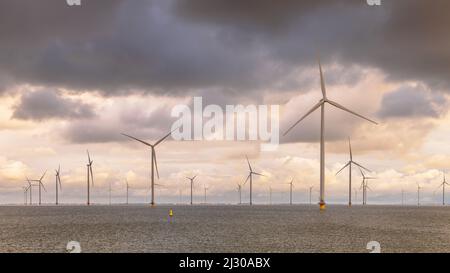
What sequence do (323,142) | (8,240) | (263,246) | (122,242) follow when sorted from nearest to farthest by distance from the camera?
1. (263,246)
2. (122,242)
3. (8,240)
4. (323,142)
